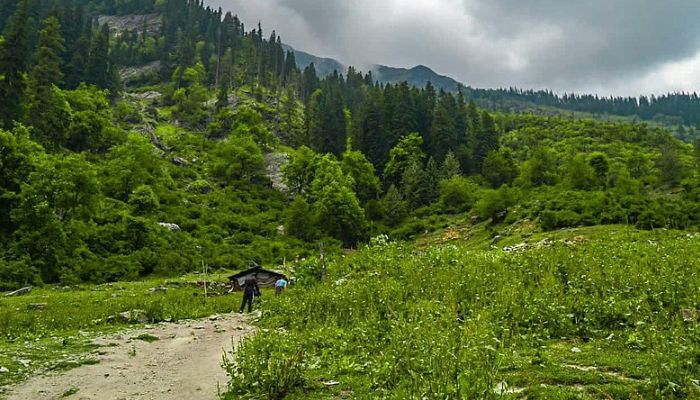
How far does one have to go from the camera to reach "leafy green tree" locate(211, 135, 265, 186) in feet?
281

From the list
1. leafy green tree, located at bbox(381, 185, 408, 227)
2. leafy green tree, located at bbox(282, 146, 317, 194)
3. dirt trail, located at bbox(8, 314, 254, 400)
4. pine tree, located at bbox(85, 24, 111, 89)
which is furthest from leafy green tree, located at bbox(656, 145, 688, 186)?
pine tree, located at bbox(85, 24, 111, 89)

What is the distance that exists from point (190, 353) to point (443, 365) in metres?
9.30

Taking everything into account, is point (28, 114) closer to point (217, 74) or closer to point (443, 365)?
point (443, 365)

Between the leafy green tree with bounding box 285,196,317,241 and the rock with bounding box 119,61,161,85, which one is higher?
the rock with bounding box 119,61,161,85

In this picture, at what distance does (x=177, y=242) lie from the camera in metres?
49.0

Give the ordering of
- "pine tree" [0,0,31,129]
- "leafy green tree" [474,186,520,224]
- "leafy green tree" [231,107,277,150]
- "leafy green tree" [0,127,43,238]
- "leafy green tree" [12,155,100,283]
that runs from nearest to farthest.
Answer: "leafy green tree" [12,155,100,283], "leafy green tree" [0,127,43,238], "leafy green tree" [474,186,520,224], "pine tree" [0,0,31,129], "leafy green tree" [231,107,277,150]

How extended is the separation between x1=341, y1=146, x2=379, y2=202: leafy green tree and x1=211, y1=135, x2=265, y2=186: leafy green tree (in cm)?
1807

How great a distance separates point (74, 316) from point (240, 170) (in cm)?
6774

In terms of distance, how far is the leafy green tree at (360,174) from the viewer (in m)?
82.1

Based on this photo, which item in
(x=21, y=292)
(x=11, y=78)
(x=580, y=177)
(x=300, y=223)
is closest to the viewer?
(x=21, y=292)

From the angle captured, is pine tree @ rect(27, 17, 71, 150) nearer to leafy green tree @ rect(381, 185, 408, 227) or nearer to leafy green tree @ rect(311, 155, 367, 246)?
leafy green tree @ rect(311, 155, 367, 246)

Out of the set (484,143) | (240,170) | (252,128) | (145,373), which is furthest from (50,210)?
(484,143)

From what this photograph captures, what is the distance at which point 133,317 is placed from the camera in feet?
66.2

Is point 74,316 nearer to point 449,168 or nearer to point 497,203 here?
point 497,203
